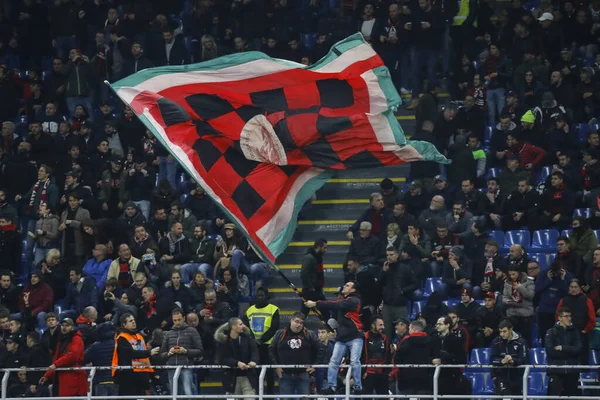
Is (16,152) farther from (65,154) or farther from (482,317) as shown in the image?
(482,317)

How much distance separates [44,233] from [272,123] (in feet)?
26.8

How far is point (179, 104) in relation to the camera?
78.8ft

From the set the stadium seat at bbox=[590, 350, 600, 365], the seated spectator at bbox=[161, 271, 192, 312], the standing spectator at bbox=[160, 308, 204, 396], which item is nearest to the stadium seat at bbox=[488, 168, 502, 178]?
the stadium seat at bbox=[590, 350, 600, 365]

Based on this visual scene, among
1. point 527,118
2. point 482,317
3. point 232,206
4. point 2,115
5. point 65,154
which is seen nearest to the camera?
point 232,206

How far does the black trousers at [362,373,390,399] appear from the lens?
24.9 meters

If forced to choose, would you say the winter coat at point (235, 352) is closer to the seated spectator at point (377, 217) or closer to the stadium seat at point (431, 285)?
the stadium seat at point (431, 285)

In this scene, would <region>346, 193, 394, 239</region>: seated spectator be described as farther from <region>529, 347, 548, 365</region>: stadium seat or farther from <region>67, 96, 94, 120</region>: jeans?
<region>67, 96, 94, 120</region>: jeans

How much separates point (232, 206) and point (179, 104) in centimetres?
181

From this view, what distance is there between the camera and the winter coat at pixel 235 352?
25.0 m

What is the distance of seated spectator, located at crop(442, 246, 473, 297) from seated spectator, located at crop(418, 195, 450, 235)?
1065 mm

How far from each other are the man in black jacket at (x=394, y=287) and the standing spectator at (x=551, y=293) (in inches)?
84.9

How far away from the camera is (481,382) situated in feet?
83.7

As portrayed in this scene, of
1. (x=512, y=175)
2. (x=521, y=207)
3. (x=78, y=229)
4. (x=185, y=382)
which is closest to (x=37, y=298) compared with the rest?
(x=78, y=229)

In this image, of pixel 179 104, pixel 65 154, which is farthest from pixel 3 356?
pixel 65 154
